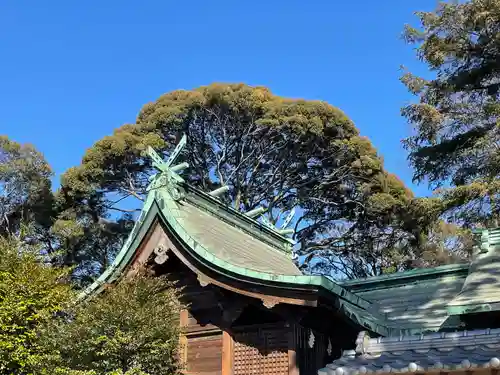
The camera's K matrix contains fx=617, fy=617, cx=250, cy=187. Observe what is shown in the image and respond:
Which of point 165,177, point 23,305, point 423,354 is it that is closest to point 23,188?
point 23,305

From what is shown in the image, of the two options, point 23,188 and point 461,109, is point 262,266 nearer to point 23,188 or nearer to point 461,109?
point 461,109

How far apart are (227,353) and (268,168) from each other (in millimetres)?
22264

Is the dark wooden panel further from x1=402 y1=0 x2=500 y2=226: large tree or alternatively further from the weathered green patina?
x1=402 y1=0 x2=500 y2=226: large tree

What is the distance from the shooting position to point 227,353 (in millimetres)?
10086

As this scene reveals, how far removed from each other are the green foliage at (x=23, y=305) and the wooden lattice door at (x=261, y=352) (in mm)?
3544

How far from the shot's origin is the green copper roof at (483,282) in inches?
350

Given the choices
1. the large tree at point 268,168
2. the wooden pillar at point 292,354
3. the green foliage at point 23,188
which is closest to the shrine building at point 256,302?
the wooden pillar at point 292,354

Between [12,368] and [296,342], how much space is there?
5.52m

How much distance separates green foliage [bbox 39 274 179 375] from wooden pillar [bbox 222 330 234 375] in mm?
816

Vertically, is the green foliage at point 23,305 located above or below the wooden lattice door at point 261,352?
above

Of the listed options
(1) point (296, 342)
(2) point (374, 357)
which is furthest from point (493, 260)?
(2) point (374, 357)

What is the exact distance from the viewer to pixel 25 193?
103 feet

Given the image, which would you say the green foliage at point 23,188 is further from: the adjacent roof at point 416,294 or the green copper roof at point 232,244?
the adjacent roof at point 416,294

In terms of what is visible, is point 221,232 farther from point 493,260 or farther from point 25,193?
point 25,193
